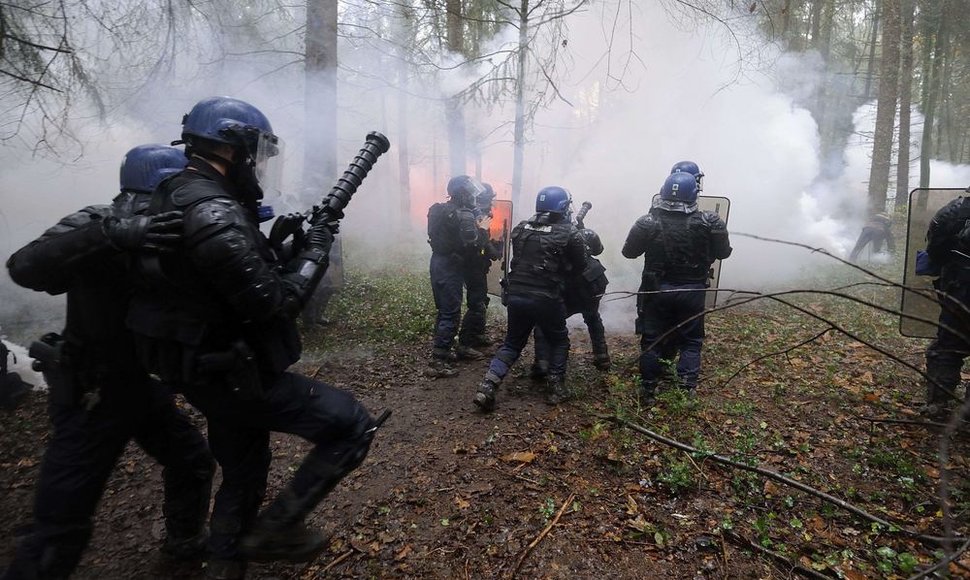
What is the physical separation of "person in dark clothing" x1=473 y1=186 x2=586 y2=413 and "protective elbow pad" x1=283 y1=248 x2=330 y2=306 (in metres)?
2.45

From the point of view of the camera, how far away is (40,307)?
913 centimetres

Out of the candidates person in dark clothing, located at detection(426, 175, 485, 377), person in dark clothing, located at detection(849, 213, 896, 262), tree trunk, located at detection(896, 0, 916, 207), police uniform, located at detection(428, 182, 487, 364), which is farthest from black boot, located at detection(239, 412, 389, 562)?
tree trunk, located at detection(896, 0, 916, 207)

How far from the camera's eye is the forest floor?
2.58 metres

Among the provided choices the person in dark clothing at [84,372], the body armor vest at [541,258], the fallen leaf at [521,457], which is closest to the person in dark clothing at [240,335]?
the person in dark clothing at [84,372]

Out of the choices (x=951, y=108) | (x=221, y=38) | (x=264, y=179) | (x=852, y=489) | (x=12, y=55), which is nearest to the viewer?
(x=264, y=179)

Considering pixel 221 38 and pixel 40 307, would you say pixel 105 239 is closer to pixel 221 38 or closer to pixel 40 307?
pixel 221 38

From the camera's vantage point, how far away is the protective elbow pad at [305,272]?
2.27 m

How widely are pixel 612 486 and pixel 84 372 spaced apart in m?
2.99

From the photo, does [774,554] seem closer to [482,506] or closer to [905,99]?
[482,506]

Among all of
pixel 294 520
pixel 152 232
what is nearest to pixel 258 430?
pixel 294 520

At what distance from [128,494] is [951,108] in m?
31.2

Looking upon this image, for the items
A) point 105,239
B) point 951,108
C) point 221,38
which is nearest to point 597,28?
point 221,38

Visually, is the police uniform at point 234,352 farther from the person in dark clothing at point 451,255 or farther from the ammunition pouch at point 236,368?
the person in dark clothing at point 451,255

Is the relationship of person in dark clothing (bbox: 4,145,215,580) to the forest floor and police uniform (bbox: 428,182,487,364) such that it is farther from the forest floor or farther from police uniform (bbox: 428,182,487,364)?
police uniform (bbox: 428,182,487,364)
